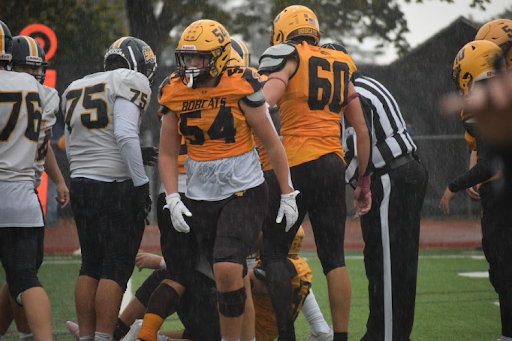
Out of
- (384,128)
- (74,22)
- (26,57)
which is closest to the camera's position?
(384,128)

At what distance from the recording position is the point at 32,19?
1906 centimetres

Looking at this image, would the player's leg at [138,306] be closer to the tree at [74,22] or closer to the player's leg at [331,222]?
the player's leg at [331,222]

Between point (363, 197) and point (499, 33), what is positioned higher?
point (499, 33)

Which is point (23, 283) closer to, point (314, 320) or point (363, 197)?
point (314, 320)

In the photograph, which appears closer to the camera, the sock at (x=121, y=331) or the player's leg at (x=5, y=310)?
the sock at (x=121, y=331)

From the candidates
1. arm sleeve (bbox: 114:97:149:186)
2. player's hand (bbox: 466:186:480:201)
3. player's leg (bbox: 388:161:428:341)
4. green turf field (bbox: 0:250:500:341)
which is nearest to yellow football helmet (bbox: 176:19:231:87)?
arm sleeve (bbox: 114:97:149:186)

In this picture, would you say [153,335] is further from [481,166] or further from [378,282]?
[481,166]

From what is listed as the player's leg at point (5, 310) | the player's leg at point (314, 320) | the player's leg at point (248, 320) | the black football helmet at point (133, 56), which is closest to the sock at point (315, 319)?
the player's leg at point (314, 320)

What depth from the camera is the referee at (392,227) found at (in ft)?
16.7

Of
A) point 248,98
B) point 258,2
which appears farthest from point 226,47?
point 258,2

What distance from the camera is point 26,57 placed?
5359 mm

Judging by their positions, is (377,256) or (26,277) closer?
(26,277)

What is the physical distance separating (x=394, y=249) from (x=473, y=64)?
1291 millimetres

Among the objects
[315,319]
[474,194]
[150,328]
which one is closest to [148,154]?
[150,328]
